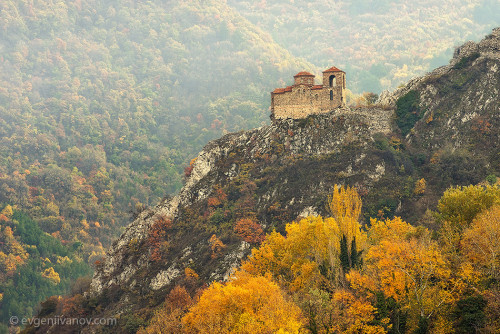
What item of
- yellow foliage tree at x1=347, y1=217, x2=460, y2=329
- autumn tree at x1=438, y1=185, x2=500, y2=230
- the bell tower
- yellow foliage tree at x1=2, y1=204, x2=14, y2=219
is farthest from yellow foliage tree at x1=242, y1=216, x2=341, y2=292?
yellow foliage tree at x1=2, y1=204, x2=14, y2=219

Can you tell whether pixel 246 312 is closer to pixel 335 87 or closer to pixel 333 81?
pixel 335 87

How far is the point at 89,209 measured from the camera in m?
187

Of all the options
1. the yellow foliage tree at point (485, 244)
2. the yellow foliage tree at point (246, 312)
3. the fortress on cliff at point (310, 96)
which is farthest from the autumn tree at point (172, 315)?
the fortress on cliff at point (310, 96)

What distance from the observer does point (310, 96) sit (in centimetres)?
8044

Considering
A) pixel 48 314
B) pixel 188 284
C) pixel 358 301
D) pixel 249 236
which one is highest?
pixel 358 301

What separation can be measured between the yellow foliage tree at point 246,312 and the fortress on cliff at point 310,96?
41.9 metres

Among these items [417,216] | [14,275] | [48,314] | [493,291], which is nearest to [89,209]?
[14,275]

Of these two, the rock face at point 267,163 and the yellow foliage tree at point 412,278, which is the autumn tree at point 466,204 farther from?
the rock face at point 267,163

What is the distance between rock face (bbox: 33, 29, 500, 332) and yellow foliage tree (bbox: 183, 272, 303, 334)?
75.2 ft

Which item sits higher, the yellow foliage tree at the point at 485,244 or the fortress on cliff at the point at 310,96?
the fortress on cliff at the point at 310,96

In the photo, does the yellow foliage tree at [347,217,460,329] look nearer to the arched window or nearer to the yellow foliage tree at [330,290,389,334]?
the yellow foliage tree at [330,290,389,334]

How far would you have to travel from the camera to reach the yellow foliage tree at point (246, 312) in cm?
3769

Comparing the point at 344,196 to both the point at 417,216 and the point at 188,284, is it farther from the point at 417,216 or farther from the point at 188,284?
the point at 188,284

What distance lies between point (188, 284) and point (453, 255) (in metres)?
37.2
